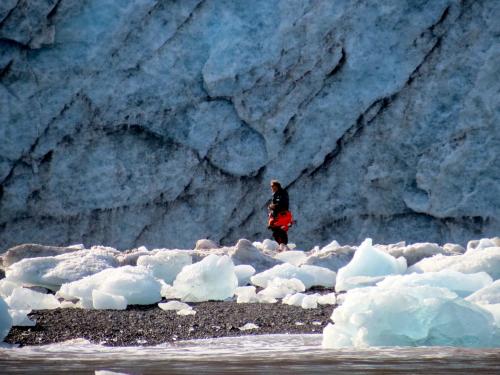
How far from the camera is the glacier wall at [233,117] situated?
1346 centimetres

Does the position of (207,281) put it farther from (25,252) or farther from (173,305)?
(25,252)

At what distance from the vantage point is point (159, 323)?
5098 mm

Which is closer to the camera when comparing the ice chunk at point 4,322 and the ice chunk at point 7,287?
the ice chunk at point 4,322

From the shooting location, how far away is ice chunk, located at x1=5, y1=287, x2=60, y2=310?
5.75 metres

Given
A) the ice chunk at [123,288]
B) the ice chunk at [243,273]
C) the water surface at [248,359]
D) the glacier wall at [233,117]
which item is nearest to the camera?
the water surface at [248,359]

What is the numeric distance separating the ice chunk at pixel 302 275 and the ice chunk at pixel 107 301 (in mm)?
1196

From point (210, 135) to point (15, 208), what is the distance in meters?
2.77

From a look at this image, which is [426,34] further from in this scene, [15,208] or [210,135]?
[15,208]

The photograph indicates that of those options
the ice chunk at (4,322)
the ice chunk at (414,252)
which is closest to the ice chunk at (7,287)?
the ice chunk at (4,322)

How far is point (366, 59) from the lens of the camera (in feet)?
44.4

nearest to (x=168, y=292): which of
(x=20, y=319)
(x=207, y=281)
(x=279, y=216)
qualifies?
(x=207, y=281)

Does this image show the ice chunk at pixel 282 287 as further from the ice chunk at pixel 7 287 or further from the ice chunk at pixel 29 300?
the ice chunk at pixel 7 287

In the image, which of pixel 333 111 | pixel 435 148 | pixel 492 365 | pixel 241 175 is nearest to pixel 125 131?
pixel 241 175

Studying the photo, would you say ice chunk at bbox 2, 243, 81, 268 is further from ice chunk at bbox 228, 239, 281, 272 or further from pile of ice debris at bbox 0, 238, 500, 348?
ice chunk at bbox 228, 239, 281, 272
